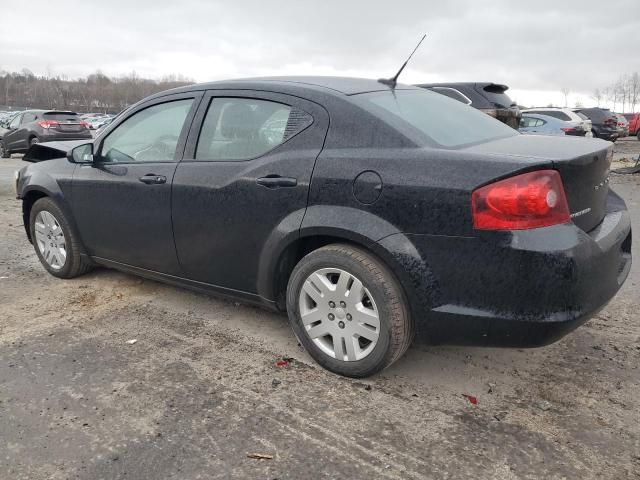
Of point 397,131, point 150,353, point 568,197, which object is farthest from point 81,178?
point 568,197

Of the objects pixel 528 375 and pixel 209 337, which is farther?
pixel 209 337

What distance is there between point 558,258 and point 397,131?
3.19 ft

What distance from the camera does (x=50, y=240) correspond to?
4.57m

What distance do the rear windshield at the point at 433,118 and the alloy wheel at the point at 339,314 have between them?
2.70 feet

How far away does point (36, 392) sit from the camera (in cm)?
281

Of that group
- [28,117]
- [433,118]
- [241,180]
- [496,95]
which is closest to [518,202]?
[433,118]

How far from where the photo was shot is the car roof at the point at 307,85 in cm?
312

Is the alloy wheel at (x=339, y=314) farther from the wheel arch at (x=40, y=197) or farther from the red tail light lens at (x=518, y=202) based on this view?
the wheel arch at (x=40, y=197)

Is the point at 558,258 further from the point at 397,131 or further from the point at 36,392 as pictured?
the point at 36,392

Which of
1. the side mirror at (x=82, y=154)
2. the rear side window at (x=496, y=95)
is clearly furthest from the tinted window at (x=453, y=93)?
the side mirror at (x=82, y=154)

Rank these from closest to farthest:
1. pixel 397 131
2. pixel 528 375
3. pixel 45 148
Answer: pixel 397 131 < pixel 528 375 < pixel 45 148

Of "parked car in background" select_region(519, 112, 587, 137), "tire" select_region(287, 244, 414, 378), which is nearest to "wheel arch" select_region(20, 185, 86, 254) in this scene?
"tire" select_region(287, 244, 414, 378)

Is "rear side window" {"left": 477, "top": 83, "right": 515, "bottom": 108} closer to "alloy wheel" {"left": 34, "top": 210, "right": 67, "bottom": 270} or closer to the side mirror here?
the side mirror

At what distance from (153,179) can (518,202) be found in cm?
229
